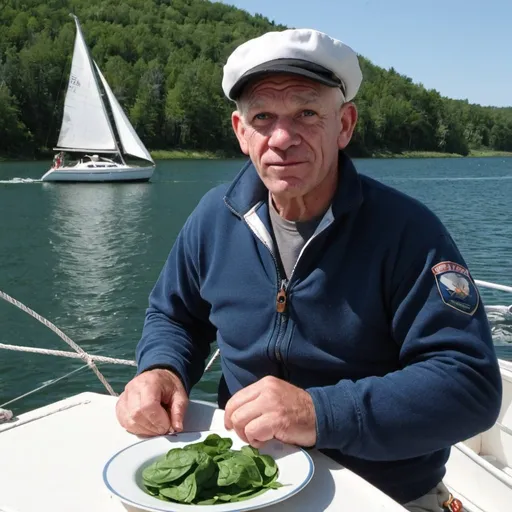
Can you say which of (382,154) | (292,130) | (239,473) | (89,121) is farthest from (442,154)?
(239,473)

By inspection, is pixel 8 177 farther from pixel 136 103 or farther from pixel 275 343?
pixel 275 343

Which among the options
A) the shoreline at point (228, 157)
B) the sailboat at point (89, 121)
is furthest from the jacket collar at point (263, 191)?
the shoreline at point (228, 157)

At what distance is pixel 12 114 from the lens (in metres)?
72.3

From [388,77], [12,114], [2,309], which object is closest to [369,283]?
[2,309]

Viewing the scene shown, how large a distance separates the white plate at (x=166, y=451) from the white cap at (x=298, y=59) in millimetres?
778

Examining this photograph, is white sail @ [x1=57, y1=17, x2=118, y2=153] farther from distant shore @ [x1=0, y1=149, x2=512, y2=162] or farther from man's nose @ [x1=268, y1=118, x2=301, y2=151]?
man's nose @ [x1=268, y1=118, x2=301, y2=151]

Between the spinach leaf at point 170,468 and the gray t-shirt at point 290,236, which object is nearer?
the spinach leaf at point 170,468

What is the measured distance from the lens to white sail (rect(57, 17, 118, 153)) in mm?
43781

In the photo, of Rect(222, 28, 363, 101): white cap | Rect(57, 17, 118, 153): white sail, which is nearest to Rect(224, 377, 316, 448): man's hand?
Rect(222, 28, 363, 101): white cap

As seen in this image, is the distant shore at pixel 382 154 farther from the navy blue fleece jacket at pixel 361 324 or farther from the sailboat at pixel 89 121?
the navy blue fleece jacket at pixel 361 324

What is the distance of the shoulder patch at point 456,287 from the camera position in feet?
4.80

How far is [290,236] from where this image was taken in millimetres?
1690

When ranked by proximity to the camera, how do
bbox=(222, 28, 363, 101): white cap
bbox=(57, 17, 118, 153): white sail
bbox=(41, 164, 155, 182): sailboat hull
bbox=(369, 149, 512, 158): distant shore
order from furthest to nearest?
bbox=(369, 149, 512, 158): distant shore < bbox=(57, 17, 118, 153): white sail < bbox=(41, 164, 155, 182): sailboat hull < bbox=(222, 28, 363, 101): white cap

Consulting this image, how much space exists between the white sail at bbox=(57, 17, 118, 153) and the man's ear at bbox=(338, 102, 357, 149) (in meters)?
43.2
